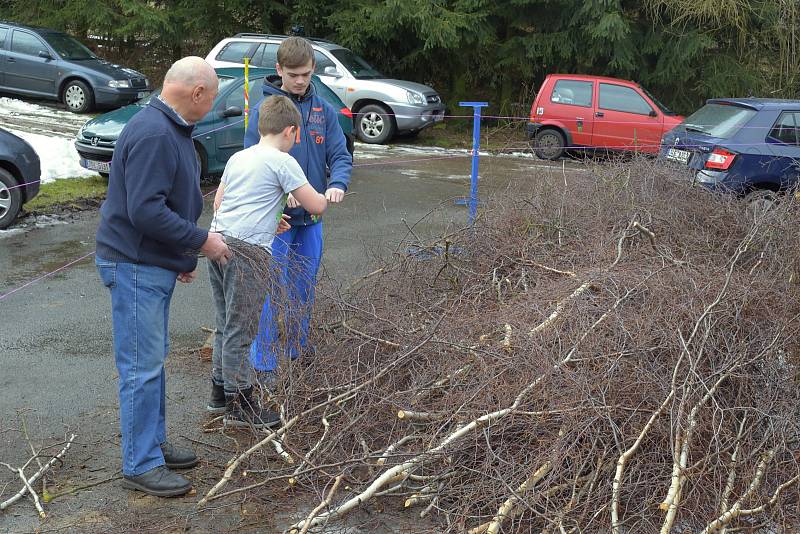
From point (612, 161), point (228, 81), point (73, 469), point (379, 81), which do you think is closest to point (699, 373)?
point (73, 469)

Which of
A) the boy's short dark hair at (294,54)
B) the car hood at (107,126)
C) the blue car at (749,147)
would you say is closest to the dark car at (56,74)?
the car hood at (107,126)

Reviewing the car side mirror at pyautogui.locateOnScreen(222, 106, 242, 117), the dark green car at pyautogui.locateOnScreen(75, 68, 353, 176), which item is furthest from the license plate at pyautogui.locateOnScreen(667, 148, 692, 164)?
the car side mirror at pyautogui.locateOnScreen(222, 106, 242, 117)

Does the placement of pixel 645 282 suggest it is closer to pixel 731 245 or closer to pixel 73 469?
pixel 731 245

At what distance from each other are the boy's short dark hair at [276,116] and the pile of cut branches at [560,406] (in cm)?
96

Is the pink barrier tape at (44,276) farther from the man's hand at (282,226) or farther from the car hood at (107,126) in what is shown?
the man's hand at (282,226)

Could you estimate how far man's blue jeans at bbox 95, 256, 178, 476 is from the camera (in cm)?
399

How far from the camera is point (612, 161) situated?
773 cm

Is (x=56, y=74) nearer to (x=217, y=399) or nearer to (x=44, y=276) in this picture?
(x=44, y=276)

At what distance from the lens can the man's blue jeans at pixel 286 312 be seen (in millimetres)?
4508

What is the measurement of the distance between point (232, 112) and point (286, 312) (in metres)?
8.07

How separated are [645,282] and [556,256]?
1.27 meters

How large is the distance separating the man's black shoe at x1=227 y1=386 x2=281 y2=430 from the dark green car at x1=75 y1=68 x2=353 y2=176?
7336 millimetres

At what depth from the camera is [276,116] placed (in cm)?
461

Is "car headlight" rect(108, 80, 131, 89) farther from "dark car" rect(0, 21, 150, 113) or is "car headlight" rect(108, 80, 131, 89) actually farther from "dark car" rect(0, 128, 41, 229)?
"dark car" rect(0, 128, 41, 229)
